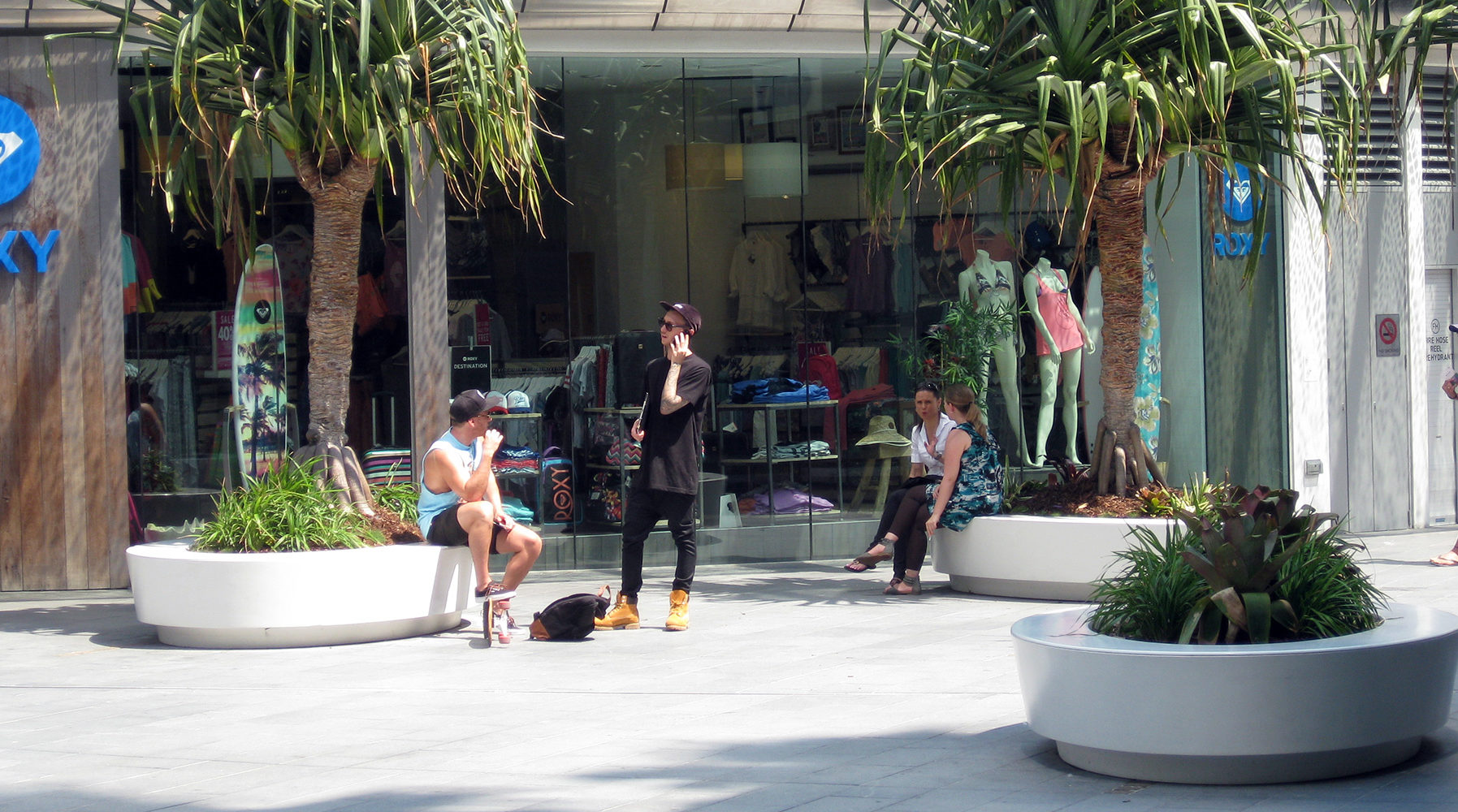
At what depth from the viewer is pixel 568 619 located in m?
7.87

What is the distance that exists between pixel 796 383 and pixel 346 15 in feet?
15.6

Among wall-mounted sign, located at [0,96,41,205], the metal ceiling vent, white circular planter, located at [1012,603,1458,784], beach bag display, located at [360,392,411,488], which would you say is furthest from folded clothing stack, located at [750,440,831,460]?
white circular planter, located at [1012,603,1458,784]

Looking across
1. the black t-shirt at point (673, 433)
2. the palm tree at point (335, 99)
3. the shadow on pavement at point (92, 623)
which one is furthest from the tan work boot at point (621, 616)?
the shadow on pavement at point (92, 623)

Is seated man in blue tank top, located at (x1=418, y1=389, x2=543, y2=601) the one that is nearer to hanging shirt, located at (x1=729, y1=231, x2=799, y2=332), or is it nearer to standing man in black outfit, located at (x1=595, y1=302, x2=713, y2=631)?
standing man in black outfit, located at (x1=595, y1=302, x2=713, y2=631)

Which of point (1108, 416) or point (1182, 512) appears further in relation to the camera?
point (1108, 416)

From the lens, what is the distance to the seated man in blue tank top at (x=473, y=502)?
26.1 feet

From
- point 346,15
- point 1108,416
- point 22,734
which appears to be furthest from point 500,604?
point 1108,416

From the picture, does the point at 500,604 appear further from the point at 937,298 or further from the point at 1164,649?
the point at 937,298

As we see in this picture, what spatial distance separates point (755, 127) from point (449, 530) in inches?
186

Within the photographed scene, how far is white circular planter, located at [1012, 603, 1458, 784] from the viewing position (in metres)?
4.34

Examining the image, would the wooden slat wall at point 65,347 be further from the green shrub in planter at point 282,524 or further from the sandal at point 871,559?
the sandal at point 871,559

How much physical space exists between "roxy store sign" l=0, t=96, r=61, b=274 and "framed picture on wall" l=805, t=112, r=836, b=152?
5524 mm

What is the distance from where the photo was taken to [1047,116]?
857 centimetres

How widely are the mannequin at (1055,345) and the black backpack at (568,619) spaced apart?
5.39m
